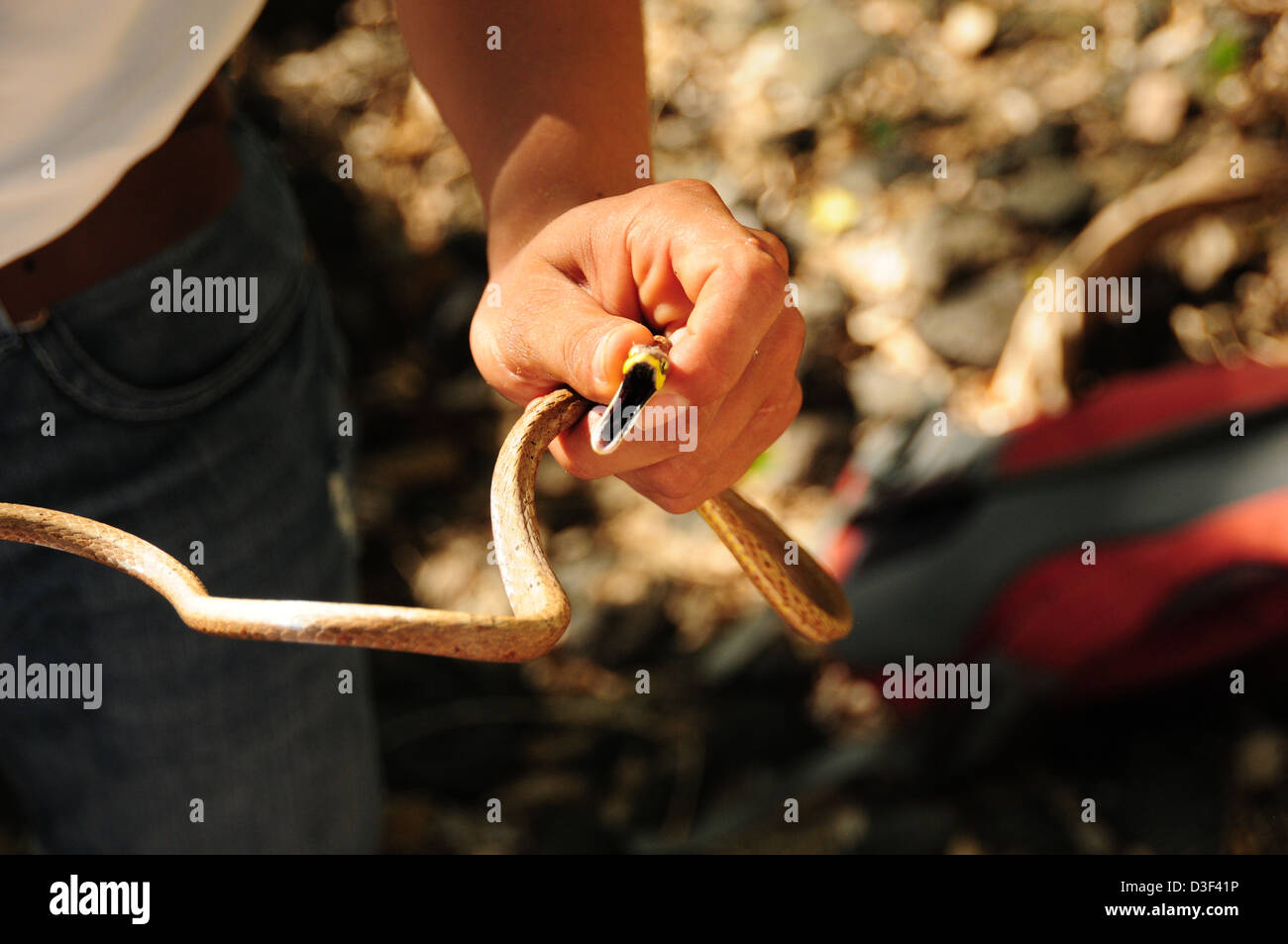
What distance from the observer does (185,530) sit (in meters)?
1.35

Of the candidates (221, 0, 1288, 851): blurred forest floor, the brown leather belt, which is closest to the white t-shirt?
the brown leather belt

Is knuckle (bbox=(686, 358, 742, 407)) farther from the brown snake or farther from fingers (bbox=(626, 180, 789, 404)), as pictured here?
the brown snake

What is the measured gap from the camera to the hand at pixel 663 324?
99cm

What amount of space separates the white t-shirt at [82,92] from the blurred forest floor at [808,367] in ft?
6.11

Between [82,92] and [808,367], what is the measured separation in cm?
227

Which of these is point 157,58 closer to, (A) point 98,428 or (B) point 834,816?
(A) point 98,428

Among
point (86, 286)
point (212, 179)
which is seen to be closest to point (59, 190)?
point (86, 286)

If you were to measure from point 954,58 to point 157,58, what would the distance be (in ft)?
9.55

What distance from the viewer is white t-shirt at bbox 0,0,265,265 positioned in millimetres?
1078

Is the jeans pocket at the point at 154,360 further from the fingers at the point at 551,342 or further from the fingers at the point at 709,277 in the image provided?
the fingers at the point at 709,277

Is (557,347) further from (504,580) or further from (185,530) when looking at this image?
(185,530)

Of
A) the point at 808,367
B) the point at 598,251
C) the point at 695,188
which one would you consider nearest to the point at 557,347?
the point at 598,251

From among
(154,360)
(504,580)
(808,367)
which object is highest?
(808,367)

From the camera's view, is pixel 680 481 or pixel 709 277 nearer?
pixel 709 277
